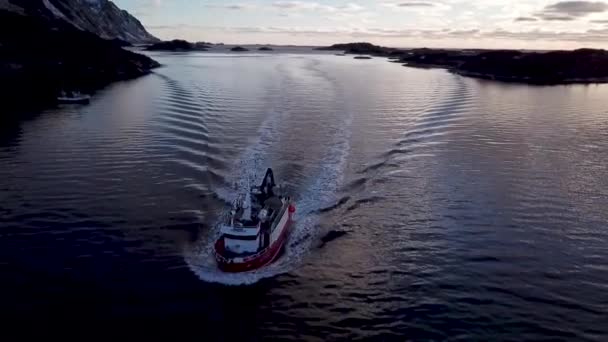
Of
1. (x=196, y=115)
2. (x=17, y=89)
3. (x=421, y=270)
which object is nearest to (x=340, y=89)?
(x=196, y=115)

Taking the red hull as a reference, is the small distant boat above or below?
above

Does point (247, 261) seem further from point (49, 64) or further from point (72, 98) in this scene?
point (49, 64)

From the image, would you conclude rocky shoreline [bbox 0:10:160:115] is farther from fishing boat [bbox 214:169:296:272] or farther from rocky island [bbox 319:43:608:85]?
rocky island [bbox 319:43:608:85]

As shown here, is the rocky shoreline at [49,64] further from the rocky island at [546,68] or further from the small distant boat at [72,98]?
the rocky island at [546,68]

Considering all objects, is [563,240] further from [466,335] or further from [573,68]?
[573,68]

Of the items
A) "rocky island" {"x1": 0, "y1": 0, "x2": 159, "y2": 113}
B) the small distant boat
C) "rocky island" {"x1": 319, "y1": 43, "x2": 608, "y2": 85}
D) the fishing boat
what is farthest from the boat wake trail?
"rocky island" {"x1": 319, "y1": 43, "x2": 608, "y2": 85}

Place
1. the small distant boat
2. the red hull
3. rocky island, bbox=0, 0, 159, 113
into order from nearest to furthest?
1. the red hull
2. the small distant boat
3. rocky island, bbox=0, 0, 159, 113
